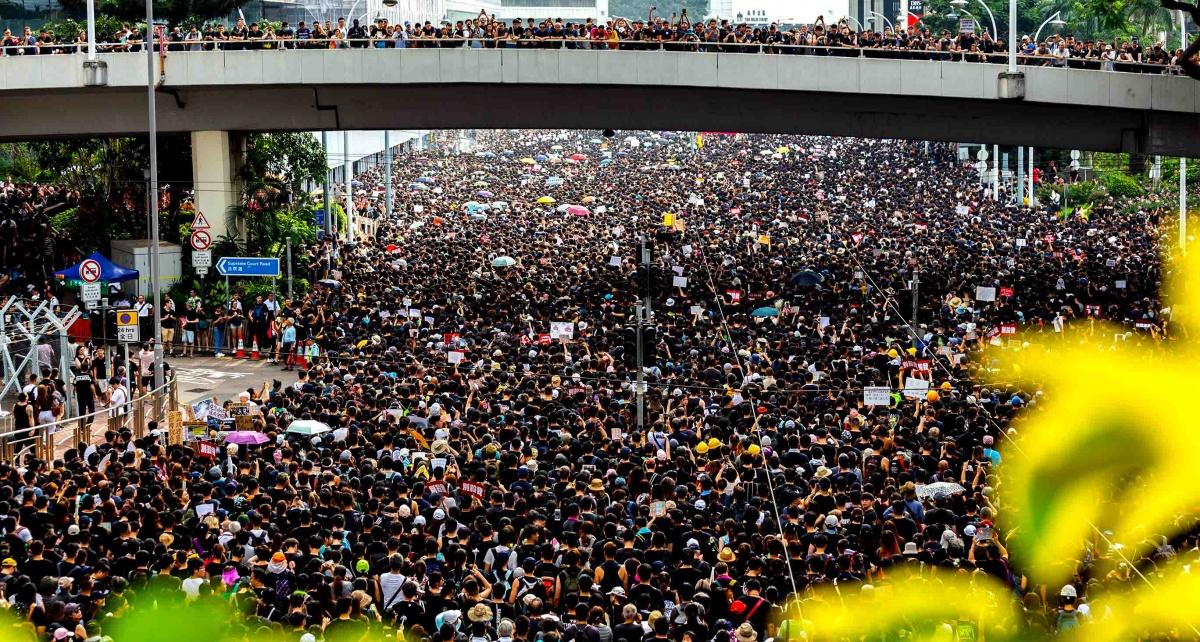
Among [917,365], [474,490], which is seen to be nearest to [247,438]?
[474,490]

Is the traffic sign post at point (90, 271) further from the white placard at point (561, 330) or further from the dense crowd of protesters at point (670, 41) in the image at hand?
the white placard at point (561, 330)

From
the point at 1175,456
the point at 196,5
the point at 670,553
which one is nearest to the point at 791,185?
the point at 196,5

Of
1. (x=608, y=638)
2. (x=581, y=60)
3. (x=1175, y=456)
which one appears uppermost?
(x=581, y=60)

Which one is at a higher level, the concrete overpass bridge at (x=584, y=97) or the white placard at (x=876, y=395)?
the concrete overpass bridge at (x=584, y=97)

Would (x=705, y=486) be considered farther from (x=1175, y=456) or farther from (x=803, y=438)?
(x=1175, y=456)

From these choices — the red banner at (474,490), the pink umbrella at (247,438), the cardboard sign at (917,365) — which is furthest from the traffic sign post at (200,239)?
the red banner at (474,490)

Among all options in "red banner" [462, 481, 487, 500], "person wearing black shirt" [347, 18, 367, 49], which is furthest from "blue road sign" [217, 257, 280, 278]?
"red banner" [462, 481, 487, 500]

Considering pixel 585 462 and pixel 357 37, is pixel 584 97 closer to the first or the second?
pixel 357 37
